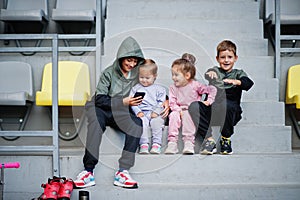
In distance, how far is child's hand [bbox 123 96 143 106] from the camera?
135 inches

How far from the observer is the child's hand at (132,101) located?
3437 millimetres

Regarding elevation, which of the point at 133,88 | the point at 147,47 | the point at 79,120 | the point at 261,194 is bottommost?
the point at 261,194

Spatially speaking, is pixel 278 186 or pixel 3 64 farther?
pixel 3 64

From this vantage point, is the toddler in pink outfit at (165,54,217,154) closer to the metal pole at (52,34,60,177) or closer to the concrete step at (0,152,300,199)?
the concrete step at (0,152,300,199)

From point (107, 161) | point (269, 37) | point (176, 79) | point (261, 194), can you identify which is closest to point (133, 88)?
point (176, 79)

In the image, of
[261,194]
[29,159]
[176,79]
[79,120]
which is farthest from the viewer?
[79,120]

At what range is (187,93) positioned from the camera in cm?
354

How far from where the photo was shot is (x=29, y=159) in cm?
327

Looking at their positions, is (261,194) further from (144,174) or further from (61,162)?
(61,162)

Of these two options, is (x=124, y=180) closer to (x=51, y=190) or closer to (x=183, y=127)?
(x=51, y=190)

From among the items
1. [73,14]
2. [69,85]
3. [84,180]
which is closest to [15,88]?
[69,85]

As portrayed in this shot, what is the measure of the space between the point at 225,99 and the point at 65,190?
120 cm

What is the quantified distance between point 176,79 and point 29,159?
1083 millimetres

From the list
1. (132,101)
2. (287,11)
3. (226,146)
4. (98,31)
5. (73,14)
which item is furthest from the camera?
(287,11)
